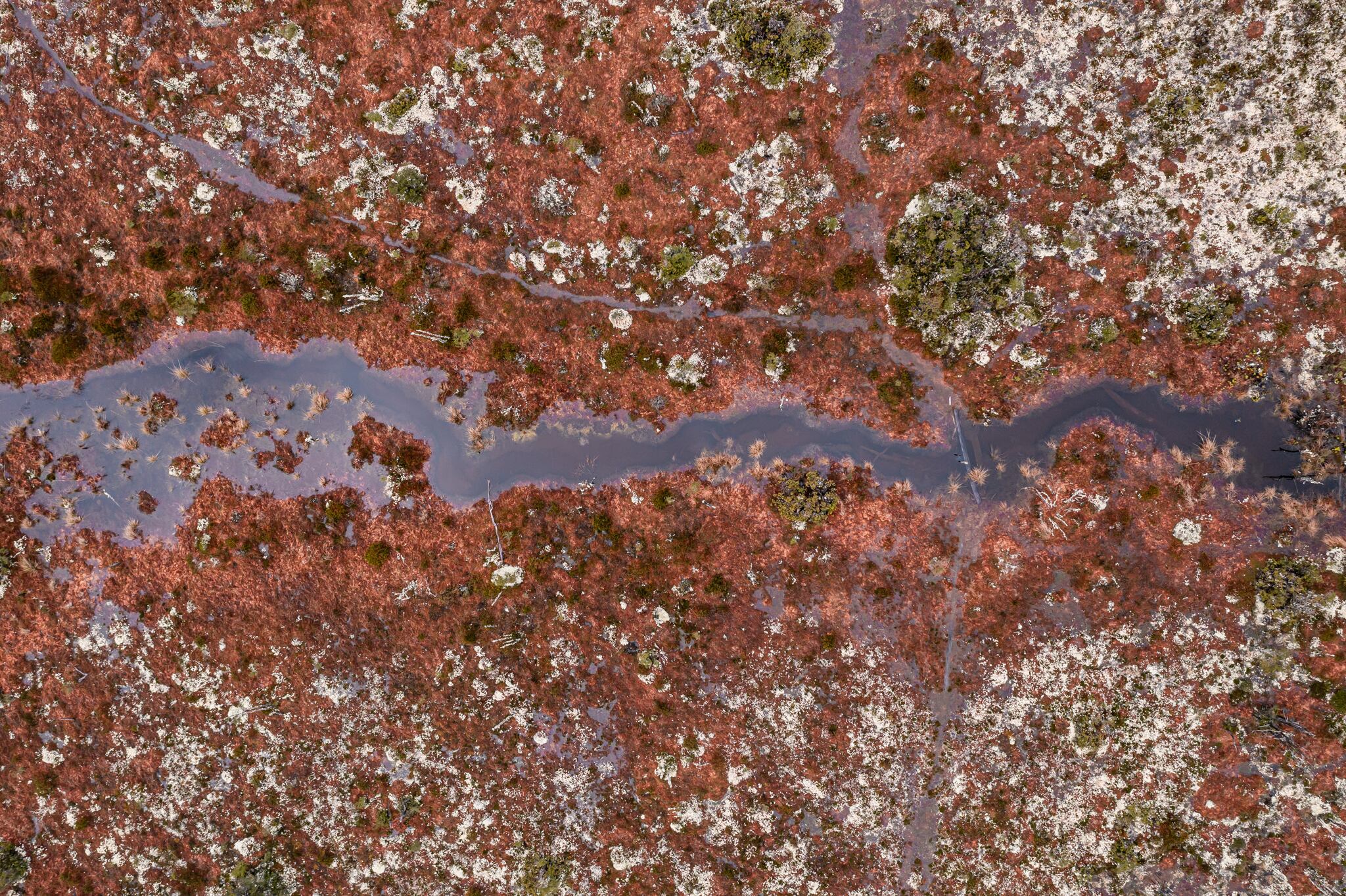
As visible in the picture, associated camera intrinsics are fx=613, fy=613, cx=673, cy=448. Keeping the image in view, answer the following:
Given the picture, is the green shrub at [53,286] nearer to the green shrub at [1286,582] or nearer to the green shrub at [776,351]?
the green shrub at [776,351]

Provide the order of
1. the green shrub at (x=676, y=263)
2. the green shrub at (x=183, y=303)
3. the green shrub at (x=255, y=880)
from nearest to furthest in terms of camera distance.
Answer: the green shrub at (x=676, y=263)
the green shrub at (x=183, y=303)
the green shrub at (x=255, y=880)

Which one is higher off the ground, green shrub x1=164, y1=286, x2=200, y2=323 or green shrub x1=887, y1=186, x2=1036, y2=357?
green shrub x1=164, y1=286, x2=200, y2=323

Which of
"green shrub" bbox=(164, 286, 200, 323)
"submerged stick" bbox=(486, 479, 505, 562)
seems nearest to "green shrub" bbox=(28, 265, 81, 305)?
"green shrub" bbox=(164, 286, 200, 323)

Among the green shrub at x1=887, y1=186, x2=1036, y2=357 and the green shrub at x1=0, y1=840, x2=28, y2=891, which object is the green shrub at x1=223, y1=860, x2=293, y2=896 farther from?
the green shrub at x1=887, y1=186, x2=1036, y2=357

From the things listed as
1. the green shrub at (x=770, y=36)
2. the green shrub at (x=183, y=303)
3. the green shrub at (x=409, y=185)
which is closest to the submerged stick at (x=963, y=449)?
the green shrub at (x=770, y=36)

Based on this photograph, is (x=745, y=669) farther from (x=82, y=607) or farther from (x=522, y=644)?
(x=82, y=607)

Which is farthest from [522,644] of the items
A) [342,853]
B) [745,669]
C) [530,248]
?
[530,248]
